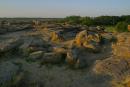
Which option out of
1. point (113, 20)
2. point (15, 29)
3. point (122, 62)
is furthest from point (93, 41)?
point (113, 20)

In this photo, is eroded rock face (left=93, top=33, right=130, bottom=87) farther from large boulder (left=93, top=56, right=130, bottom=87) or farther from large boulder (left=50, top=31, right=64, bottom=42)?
large boulder (left=50, top=31, right=64, bottom=42)

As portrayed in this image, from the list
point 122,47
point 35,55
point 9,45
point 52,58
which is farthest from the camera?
point 122,47

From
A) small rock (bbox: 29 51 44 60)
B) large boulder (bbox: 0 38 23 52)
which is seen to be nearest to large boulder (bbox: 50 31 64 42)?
large boulder (bbox: 0 38 23 52)

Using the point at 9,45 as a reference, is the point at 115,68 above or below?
below

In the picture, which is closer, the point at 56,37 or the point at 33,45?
the point at 33,45

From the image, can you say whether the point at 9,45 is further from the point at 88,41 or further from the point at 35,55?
the point at 88,41

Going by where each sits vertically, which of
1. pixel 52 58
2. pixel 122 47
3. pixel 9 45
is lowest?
pixel 52 58

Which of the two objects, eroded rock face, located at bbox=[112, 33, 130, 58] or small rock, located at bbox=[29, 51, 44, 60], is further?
eroded rock face, located at bbox=[112, 33, 130, 58]

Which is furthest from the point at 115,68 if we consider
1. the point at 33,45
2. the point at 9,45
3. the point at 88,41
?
the point at 9,45


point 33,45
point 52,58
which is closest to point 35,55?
point 52,58

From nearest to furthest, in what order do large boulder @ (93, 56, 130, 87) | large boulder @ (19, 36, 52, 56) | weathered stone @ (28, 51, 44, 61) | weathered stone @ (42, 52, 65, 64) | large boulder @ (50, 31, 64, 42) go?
large boulder @ (93, 56, 130, 87) < weathered stone @ (42, 52, 65, 64) < weathered stone @ (28, 51, 44, 61) < large boulder @ (19, 36, 52, 56) < large boulder @ (50, 31, 64, 42)

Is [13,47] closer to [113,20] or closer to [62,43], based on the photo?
[62,43]

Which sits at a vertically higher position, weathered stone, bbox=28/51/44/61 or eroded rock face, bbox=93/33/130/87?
weathered stone, bbox=28/51/44/61

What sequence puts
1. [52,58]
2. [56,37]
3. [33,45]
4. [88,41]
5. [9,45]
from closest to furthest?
1. [52,58]
2. [9,45]
3. [33,45]
4. [88,41]
5. [56,37]
